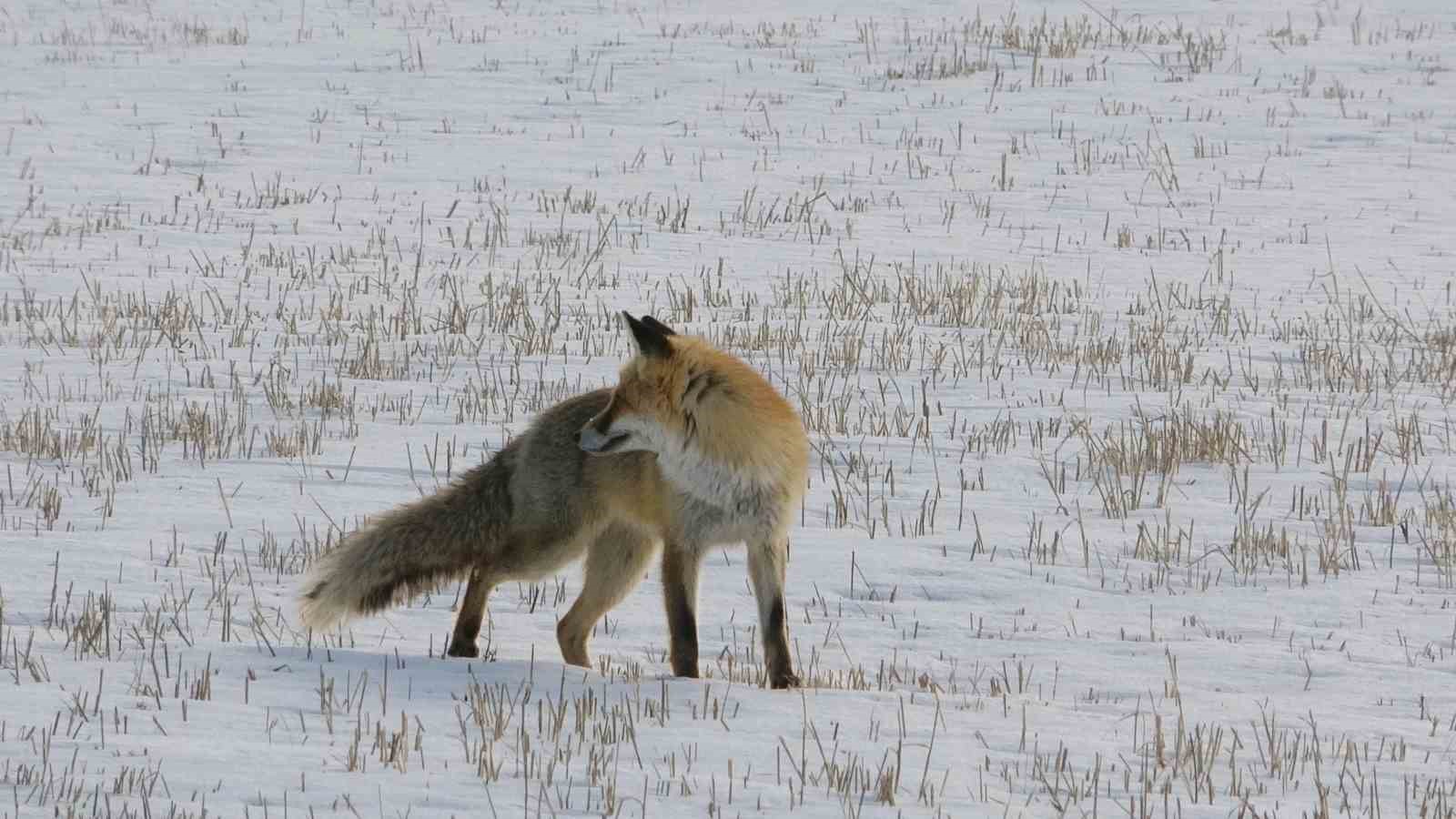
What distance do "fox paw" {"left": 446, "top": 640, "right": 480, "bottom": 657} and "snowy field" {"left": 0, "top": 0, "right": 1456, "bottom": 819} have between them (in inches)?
7.9

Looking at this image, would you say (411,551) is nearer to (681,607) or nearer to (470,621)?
(470,621)

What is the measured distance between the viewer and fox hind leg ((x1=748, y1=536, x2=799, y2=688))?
20.5 ft

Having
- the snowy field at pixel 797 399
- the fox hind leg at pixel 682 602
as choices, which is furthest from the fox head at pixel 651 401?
the snowy field at pixel 797 399

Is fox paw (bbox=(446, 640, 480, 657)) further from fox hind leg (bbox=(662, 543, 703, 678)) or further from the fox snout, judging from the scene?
the fox snout

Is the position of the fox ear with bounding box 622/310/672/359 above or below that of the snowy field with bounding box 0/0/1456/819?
above

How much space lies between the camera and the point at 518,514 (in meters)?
6.78

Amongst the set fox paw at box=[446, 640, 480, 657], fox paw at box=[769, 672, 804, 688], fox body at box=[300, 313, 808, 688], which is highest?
fox body at box=[300, 313, 808, 688]

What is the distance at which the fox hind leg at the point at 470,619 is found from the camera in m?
6.56

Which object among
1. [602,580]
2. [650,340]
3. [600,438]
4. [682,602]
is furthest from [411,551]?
[650,340]

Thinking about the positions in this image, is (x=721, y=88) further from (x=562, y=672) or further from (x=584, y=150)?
(x=562, y=672)

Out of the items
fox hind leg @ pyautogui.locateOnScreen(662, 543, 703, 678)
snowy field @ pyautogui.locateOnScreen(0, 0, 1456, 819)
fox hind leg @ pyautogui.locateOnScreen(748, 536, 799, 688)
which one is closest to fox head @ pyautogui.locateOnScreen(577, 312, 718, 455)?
fox hind leg @ pyautogui.locateOnScreen(662, 543, 703, 678)

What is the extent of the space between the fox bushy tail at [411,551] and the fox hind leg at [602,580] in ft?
1.23

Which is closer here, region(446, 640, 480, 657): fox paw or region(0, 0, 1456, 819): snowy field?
region(0, 0, 1456, 819): snowy field

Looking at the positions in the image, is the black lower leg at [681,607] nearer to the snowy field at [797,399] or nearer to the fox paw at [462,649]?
the snowy field at [797,399]
